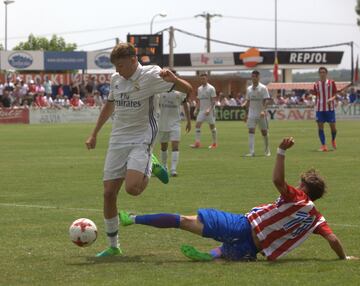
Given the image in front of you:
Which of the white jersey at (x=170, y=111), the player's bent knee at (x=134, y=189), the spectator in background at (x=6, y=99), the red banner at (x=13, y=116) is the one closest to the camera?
the player's bent knee at (x=134, y=189)

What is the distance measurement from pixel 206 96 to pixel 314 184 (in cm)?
1969

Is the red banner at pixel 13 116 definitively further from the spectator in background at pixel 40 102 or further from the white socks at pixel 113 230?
the white socks at pixel 113 230

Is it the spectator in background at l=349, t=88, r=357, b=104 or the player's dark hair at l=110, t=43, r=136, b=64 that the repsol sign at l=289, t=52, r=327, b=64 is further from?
the player's dark hair at l=110, t=43, r=136, b=64

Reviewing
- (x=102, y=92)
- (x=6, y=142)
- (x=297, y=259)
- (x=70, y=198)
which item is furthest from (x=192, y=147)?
(x=102, y=92)

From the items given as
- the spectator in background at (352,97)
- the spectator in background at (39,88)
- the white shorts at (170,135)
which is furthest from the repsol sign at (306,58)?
the white shorts at (170,135)

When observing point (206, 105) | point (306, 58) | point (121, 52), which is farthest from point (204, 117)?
point (306, 58)

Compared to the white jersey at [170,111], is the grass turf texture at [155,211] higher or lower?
lower

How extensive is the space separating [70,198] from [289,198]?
20.7ft

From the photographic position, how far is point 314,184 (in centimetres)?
848

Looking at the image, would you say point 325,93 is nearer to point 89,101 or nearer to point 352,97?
point 89,101

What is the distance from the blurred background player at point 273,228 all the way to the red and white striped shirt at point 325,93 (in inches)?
691

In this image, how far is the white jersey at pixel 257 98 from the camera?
79.9 feet

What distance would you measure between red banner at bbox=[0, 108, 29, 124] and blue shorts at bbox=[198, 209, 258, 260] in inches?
1709

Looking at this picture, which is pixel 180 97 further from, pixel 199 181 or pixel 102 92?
pixel 102 92
